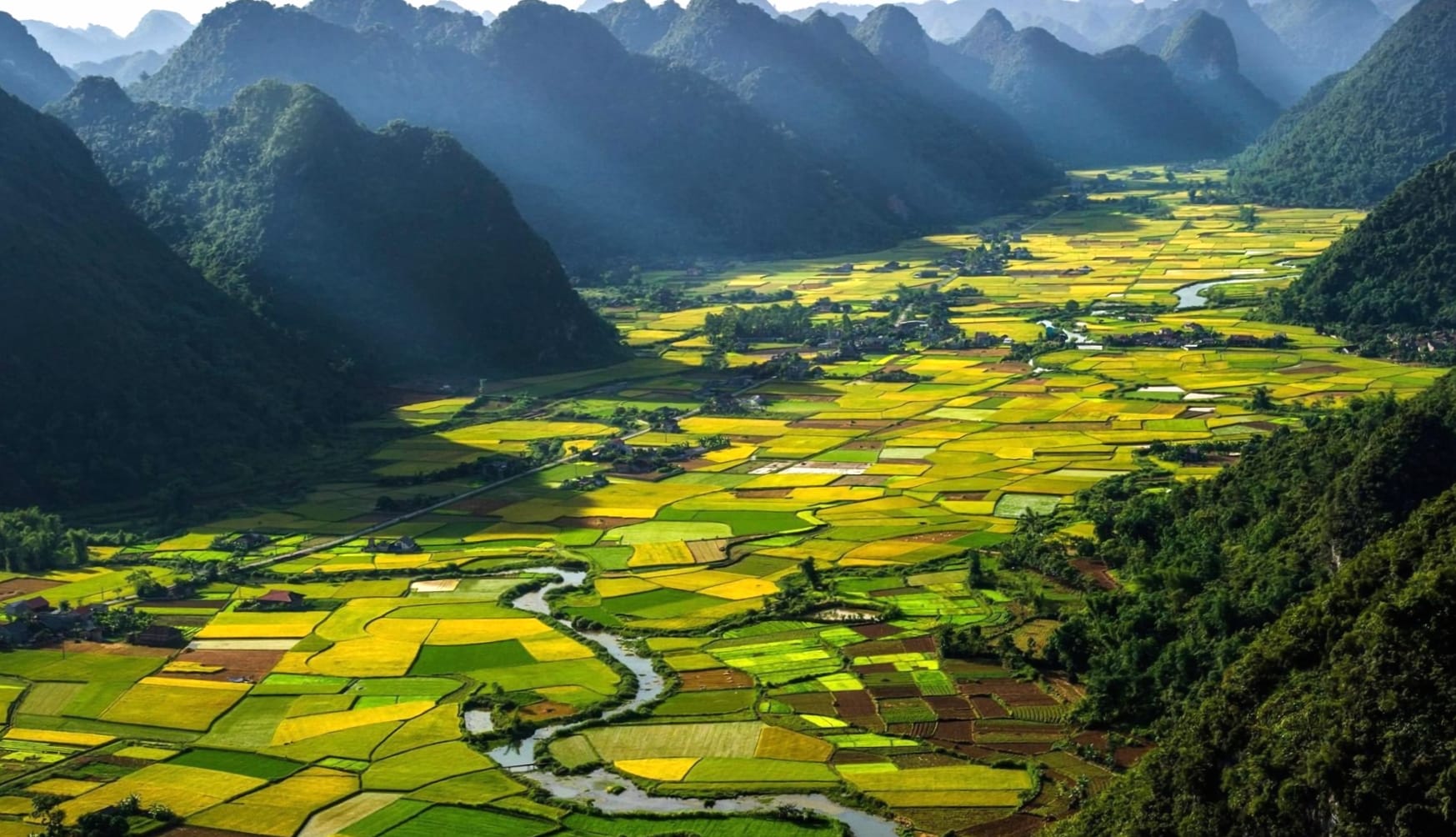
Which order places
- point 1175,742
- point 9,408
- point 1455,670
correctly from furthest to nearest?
point 9,408 < point 1175,742 < point 1455,670

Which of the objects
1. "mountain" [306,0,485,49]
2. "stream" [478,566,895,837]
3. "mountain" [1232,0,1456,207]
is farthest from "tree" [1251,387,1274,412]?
"mountain" [306,0,485,49]

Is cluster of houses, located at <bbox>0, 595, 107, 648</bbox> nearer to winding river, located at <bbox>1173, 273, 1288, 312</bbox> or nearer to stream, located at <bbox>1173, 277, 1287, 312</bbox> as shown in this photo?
stream, located at <bbox>1173, 277, 1287, 312</bbox>

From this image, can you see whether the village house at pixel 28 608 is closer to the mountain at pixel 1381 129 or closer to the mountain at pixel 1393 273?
the mountain at pixel 1393 273

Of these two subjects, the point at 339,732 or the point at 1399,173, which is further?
the point at 1399,173

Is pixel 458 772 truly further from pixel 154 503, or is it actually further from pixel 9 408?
pixel 9 408

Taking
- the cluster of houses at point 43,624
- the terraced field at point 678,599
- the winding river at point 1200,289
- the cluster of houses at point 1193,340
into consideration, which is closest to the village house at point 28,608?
the cluster of houses at point 43,624

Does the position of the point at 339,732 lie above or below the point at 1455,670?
below

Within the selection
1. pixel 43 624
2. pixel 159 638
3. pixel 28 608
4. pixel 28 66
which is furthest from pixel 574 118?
pixel 159 638

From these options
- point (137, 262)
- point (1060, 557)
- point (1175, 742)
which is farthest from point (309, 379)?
point (1175, 742)

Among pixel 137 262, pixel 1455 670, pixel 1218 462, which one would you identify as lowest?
pixel 1218 462
